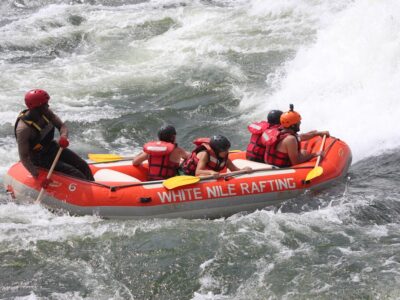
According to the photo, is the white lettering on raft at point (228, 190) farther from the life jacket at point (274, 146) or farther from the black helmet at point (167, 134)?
the black helmet at point (167, 134)

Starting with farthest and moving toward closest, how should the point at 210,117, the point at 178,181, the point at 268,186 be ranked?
the point at 210,117 → the point at 268,186 → the point at 178,181

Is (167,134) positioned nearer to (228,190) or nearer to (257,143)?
(228,190)

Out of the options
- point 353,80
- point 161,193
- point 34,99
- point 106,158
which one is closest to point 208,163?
point 161,193

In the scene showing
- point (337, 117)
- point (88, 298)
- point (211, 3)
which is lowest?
Answer: point (88, 298)

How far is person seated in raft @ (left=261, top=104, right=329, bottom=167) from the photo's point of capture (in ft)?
28.3

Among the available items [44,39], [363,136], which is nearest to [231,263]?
[363,136]

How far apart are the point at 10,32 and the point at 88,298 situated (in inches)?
498

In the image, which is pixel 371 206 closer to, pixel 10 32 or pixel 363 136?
pixel 363 136

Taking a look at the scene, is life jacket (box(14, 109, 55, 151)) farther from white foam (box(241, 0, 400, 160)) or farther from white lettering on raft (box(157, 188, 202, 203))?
white foam (box(241, 0, 400, 160))

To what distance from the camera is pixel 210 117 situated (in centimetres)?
1213

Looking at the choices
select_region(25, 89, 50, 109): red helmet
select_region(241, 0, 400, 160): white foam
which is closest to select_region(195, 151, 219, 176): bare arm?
select_region(25, 89, 50, 109): red helmet

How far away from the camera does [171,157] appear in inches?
325

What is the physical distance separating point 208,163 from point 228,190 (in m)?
0.48

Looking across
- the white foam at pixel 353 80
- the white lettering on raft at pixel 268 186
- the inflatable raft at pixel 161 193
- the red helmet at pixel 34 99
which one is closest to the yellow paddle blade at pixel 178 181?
the inflatable raft at pixel 161 193
